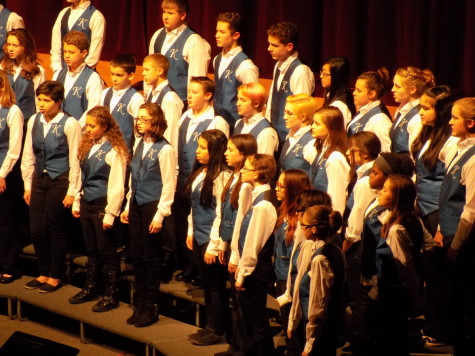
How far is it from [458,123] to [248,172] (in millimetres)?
969

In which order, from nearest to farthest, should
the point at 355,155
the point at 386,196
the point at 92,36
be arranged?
the point at 386,196 < the point at 355,155 < the point at 92,36

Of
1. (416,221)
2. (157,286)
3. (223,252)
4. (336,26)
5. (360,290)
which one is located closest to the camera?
(416,221)

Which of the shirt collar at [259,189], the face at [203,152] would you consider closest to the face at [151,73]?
the face at [203,152]

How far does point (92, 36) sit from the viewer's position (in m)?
5.96

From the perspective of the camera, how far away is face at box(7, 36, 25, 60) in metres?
5.66

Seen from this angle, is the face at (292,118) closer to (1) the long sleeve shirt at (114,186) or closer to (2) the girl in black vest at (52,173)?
(1) the long sleeve shirt at (114,186)

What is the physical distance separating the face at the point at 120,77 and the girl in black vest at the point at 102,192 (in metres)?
0.52

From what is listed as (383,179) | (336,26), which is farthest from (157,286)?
(336,26)

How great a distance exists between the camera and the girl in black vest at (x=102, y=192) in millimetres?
4816

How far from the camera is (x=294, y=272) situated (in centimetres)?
386

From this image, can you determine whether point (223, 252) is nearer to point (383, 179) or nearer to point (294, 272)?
point (294, 272)

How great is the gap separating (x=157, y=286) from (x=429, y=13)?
253 cm

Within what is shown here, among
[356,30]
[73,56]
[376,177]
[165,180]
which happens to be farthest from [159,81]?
[376,177]

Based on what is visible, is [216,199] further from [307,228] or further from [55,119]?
[55,119]
